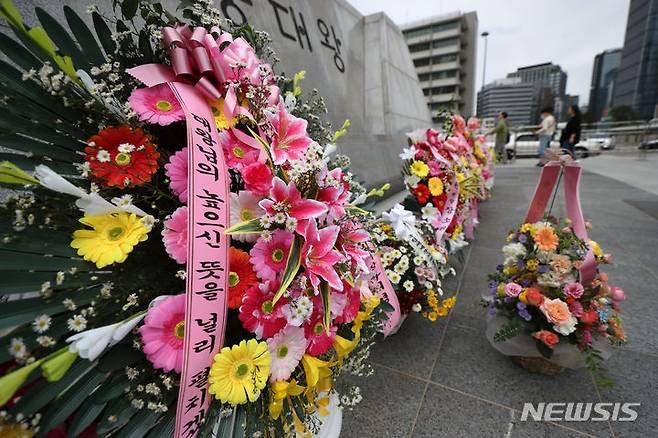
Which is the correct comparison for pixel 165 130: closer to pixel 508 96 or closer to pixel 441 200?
pixel 441 200

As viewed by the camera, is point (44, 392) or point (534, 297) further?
point (534, 297)

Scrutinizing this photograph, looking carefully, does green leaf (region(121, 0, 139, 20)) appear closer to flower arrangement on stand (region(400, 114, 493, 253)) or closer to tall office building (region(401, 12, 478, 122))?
flower arrangement on stand (region(400, 114, 493, 253))

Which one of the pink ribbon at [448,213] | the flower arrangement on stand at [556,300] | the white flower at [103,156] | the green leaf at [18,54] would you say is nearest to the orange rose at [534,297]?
the flower arrangement on stand at [556,300]

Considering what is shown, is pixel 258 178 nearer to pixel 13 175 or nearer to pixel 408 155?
pixel 13 175

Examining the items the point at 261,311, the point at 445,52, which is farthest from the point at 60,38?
the point at 445,52

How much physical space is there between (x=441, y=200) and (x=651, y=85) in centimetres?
11397

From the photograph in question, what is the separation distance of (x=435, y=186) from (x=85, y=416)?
2.55 metres

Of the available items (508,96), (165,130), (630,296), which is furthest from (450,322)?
(508,96)

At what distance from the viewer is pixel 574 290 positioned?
5.96 feet

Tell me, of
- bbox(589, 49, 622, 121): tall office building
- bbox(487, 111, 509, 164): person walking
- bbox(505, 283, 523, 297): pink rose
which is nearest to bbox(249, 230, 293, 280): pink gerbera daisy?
bbox(505, 283, 523, 297): pink rose

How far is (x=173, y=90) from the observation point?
99cm

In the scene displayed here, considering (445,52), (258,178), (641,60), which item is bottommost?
(258,178)

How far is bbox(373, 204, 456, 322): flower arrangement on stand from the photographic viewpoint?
2.02 metres

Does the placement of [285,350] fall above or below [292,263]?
below
